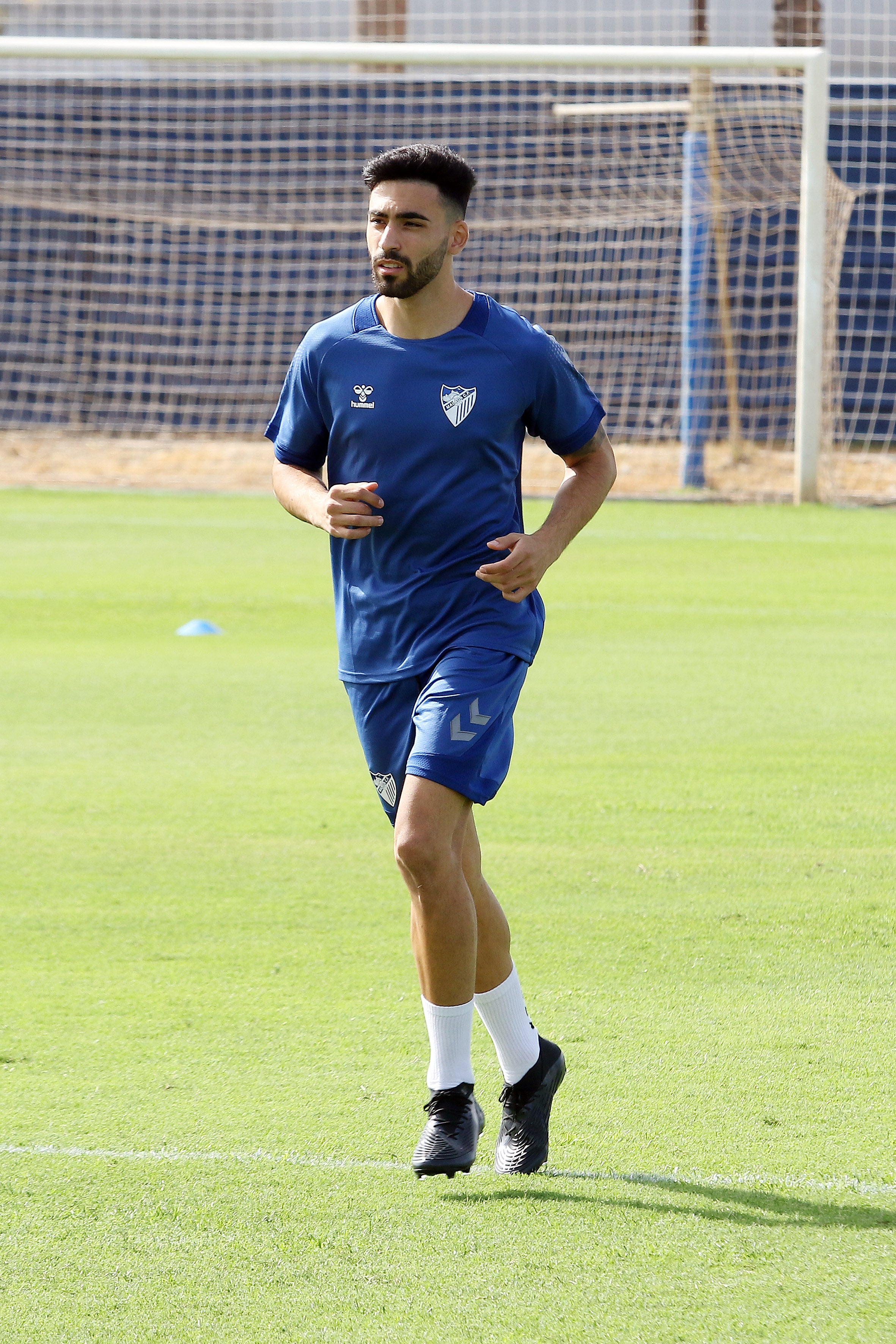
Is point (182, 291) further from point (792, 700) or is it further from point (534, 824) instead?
point (534, 824)

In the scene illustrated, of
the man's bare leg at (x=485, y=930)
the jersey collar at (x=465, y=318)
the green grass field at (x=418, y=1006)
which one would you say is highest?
the jersey collar at (x=465, y=318)

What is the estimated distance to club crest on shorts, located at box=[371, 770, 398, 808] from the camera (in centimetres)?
352

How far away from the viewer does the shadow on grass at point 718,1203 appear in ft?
10.1

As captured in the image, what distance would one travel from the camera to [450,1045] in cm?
337

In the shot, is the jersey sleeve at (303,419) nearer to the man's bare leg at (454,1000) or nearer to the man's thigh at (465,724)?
the man's thigh at (465,724)

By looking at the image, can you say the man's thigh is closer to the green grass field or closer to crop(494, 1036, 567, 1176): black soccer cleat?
crop(494, 1036, 567, 1176): black soccer cleat

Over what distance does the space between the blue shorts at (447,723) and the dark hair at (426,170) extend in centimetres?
92

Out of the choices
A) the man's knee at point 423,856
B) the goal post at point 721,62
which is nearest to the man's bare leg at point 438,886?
the man's knee at point 423,856

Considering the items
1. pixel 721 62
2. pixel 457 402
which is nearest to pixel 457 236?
pixel 457 402

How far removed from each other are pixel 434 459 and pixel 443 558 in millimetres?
196

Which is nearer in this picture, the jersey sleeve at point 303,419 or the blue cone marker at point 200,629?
the jersey sleeve at point 303,419

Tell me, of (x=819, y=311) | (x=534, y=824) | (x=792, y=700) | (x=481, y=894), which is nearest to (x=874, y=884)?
(x=534, y=824)

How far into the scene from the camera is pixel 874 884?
5359mm

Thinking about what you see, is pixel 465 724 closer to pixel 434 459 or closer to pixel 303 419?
pixel 434 459
